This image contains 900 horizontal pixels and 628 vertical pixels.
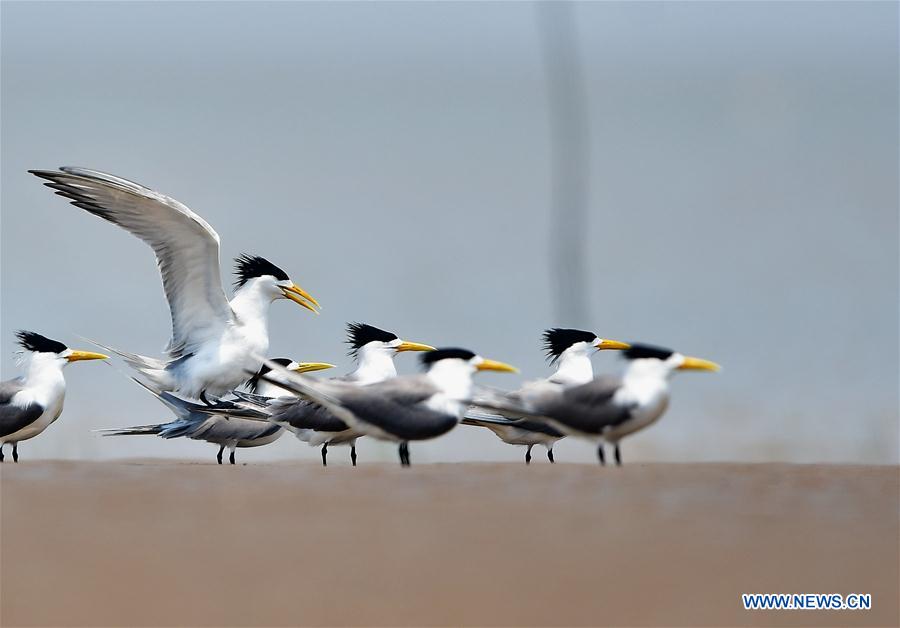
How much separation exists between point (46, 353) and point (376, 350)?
2.37 metres

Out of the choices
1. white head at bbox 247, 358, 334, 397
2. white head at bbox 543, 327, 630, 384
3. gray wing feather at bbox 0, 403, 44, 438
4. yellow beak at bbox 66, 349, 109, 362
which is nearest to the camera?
white head at bbox 543, 327, 630, 384

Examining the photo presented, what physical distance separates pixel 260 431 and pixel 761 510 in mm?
4034

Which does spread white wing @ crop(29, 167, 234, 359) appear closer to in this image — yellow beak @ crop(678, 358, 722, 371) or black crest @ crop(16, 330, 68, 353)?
black crest @ crop(16, 330, 68, 353)

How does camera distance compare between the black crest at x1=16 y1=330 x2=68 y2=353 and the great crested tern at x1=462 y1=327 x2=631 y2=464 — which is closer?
the great crested tern at x1=462 y1=327 x2=631 y2=464

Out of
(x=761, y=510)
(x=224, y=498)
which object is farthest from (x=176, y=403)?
(x=761, y=510)

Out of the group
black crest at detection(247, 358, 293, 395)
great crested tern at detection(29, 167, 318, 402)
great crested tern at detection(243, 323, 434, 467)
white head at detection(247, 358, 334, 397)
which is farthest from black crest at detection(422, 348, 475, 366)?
white head at detection(247, 358, 334, 397)

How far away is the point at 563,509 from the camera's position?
6504 millimetres

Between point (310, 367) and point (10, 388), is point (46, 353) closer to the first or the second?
point (10, 388)

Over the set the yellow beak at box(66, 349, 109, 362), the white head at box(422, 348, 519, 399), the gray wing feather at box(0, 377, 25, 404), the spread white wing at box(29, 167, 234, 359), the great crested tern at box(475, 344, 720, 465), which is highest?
the spread white wing at box(29, 167, 234, 359)

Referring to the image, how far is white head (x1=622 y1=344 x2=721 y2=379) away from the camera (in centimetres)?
629

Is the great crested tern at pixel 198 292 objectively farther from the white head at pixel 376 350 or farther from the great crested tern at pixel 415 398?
the great crested tern at pixel 415 398

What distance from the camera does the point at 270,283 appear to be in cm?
852

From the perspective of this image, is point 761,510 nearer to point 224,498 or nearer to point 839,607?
point 839,607

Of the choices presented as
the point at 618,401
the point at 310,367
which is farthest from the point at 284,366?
the point at 618,401
